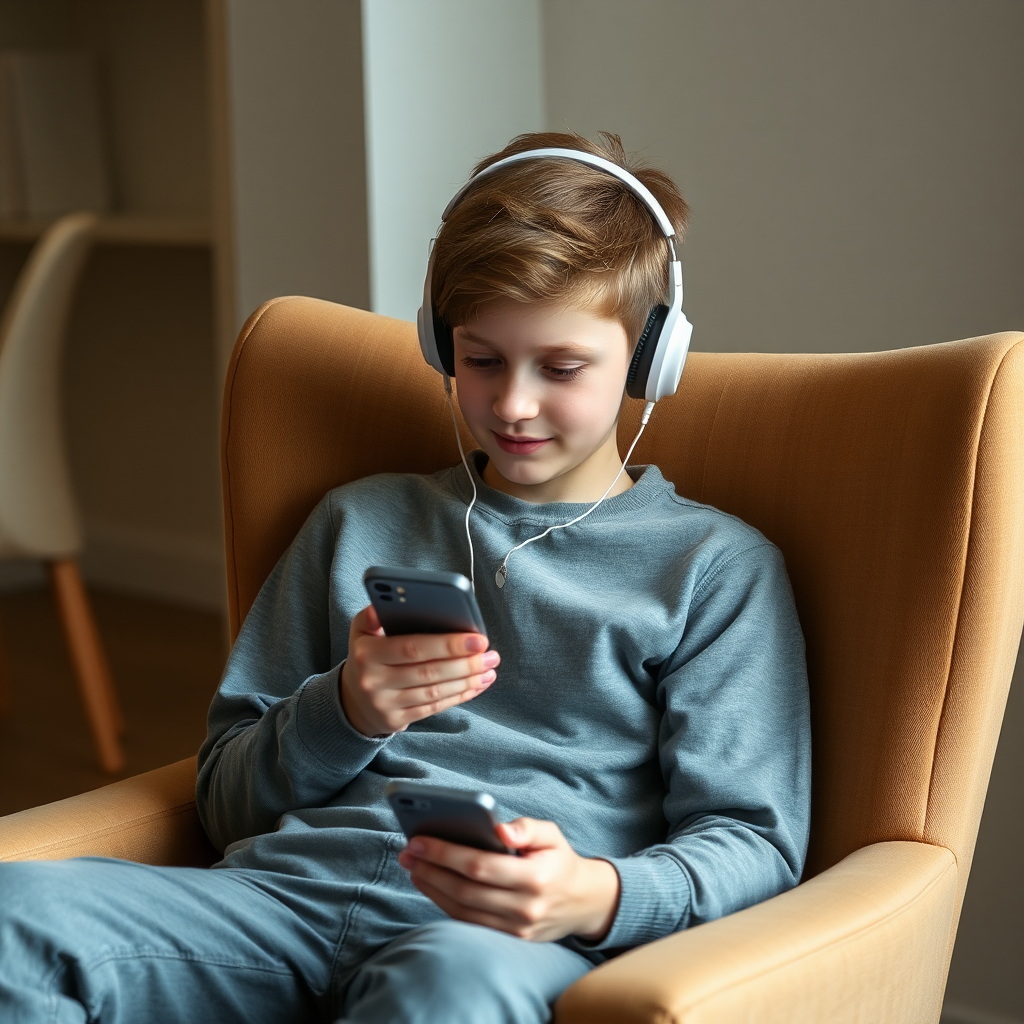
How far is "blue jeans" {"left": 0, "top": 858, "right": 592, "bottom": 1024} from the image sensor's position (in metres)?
0.78

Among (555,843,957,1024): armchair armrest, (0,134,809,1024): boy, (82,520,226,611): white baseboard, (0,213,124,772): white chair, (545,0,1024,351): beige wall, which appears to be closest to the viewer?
(555,843,957,1024): armchair armrest

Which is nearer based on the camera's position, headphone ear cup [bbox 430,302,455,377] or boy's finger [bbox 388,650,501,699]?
boy's finger [bbox 388,650,501,699]

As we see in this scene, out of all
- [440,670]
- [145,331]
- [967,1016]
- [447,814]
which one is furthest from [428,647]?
[145,331]

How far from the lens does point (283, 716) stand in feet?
3.32

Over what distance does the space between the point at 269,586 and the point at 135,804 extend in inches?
8.3

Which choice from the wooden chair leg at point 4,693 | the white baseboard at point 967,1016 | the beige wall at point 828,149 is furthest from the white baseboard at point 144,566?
the white baseboard at point 967,1016

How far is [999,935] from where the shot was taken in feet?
5.03

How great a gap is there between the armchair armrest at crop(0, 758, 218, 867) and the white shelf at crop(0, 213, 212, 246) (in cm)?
183

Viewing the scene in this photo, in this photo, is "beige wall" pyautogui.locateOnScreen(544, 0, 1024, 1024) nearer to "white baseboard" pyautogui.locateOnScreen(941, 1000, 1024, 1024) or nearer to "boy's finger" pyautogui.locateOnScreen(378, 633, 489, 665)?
"white baseboard" pyautogui.locateOnScreen(941, 1000, 1024, 1024)

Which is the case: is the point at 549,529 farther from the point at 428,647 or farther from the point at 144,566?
the point at 144,566

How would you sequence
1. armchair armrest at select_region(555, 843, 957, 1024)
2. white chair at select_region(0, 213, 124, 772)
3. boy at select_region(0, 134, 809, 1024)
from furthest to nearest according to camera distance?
1. white chair at select_region(0, 213, 124, 772)
2. boy at select_region(0, 134, 809, 1024)
3. armchair armrest at select_region(555, 843, 957, 1024)

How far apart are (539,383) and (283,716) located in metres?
0.32

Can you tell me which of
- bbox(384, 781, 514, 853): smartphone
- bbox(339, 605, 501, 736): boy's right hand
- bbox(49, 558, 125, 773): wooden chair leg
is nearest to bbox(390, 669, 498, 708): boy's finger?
bbox(339, 605, 501, 736): boy's right hand

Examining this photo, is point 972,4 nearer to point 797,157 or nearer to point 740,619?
point 797,157
